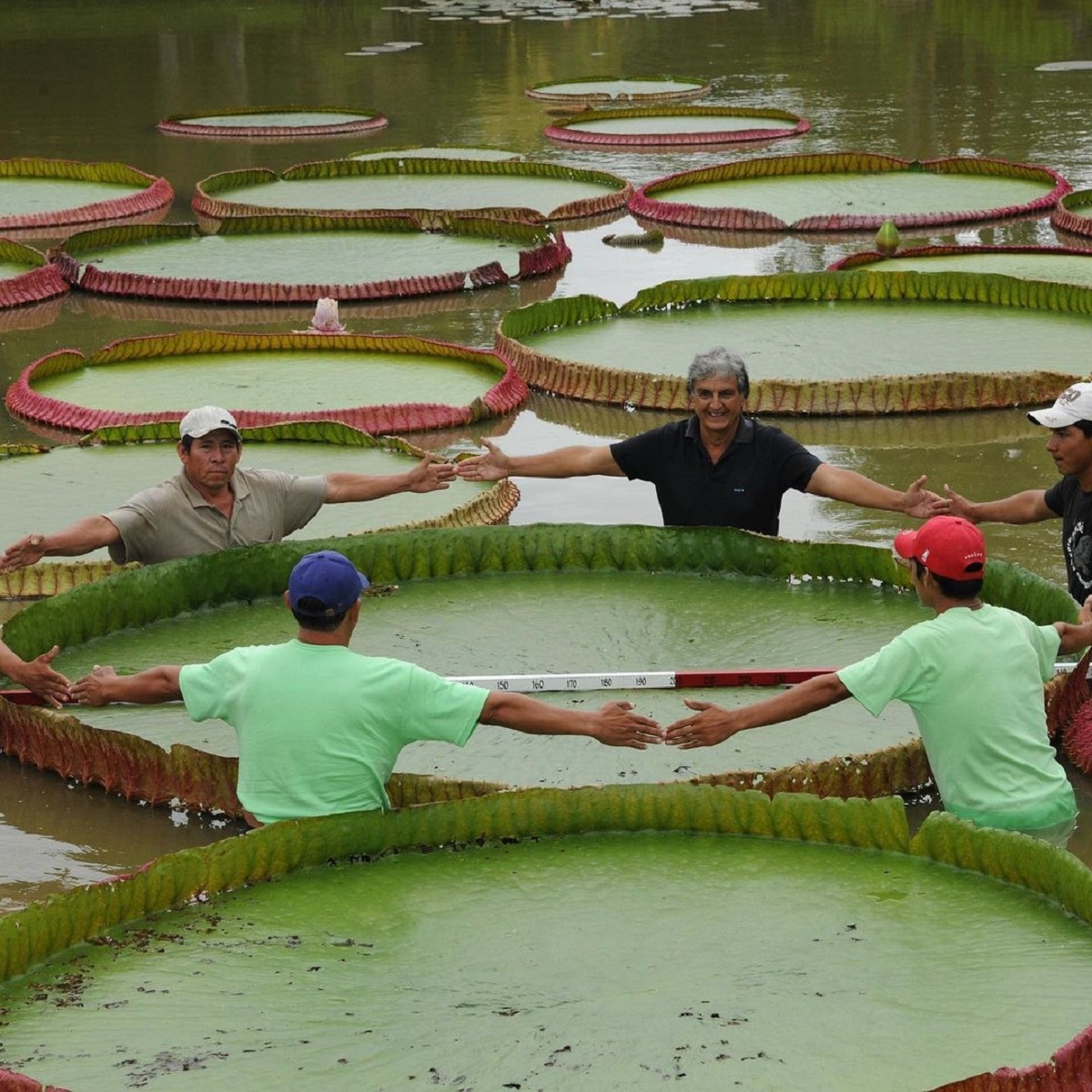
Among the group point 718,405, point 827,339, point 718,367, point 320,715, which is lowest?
point 827,339

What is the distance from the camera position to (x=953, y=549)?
4.19 m

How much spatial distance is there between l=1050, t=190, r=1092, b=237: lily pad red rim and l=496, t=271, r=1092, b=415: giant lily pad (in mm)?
2330

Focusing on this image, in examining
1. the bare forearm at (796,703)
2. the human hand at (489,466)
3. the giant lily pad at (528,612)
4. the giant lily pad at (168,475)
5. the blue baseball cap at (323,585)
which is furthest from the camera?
the giant lily pad at (168,475)

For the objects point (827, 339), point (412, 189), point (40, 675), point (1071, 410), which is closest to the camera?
point (40, 675)

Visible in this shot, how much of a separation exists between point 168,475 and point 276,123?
11770 millimetres

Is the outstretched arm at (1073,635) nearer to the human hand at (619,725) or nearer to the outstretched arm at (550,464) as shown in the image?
the human hand at (619,725)

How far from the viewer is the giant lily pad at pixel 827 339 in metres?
8.61

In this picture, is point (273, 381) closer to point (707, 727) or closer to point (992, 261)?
point (992, 261)

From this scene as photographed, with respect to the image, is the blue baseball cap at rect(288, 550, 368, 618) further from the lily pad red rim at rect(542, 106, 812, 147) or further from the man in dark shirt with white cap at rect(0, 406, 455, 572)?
the lily pad red rim at rect(542, 106, 812, 147)

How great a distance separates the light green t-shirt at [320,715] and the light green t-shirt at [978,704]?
2.81 feet

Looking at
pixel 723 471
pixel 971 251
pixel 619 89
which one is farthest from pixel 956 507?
pixel 619 89

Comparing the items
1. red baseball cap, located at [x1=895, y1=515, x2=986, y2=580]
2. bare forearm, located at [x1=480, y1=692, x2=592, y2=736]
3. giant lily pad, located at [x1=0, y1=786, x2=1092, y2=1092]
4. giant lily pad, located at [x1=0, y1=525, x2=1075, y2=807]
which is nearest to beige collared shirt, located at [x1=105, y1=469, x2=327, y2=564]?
giant lily pad, located at [x1=0, y1=525, x2=1075, y2=807]

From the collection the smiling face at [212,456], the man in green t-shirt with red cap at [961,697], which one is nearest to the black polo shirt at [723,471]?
the smiling face at [212,456]

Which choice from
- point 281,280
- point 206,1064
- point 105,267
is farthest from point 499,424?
point 206,1064
